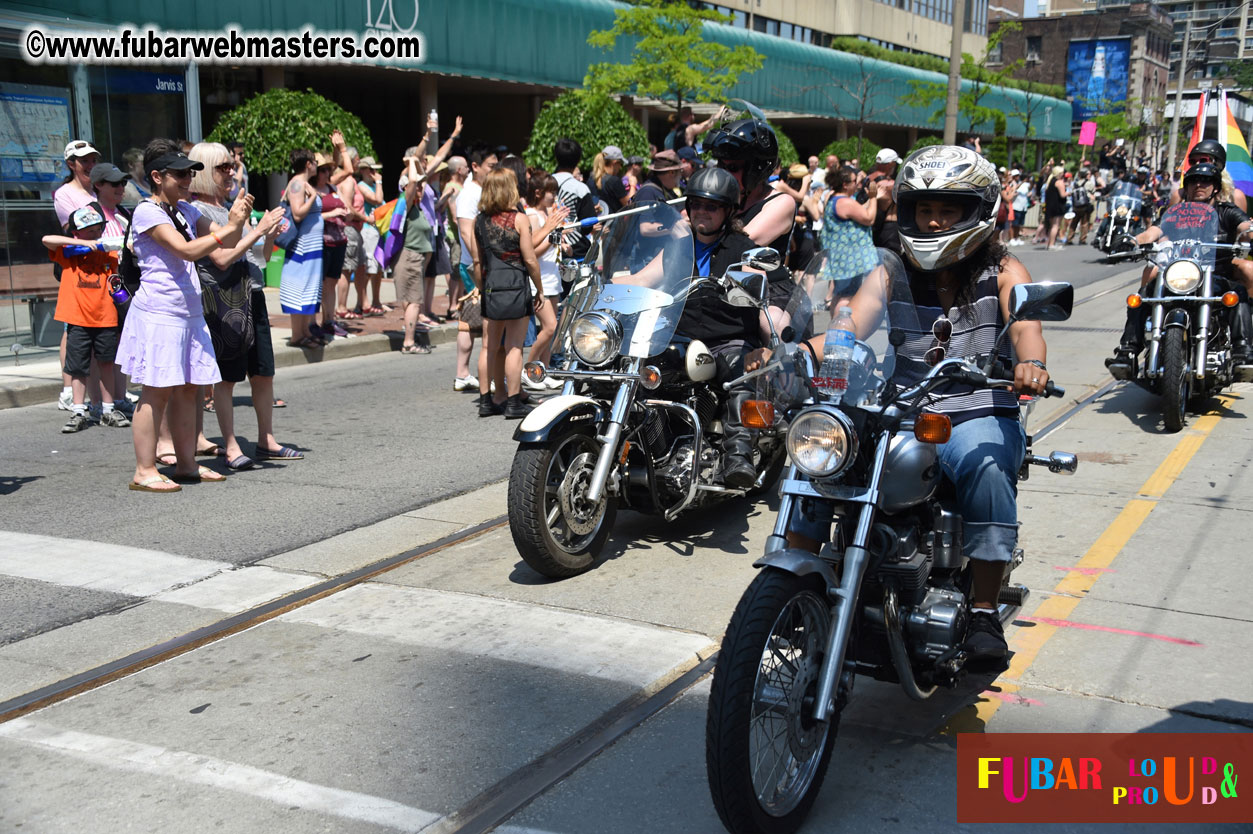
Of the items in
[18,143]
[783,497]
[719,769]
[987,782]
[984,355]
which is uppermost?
[18,143]

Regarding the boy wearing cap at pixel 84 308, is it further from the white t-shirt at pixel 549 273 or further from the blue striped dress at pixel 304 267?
the white t-shirt at pixel 549 273

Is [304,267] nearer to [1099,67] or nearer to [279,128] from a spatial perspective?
[279,128]

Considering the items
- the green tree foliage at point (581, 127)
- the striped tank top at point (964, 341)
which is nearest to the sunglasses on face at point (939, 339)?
the striped tank top at point (964, 341)

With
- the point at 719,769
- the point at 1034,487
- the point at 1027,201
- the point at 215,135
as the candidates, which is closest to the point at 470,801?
the point at 719,769

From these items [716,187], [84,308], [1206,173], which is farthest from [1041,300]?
[84,308]

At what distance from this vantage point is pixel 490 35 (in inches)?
974

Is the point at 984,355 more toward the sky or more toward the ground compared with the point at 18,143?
more toward the ground

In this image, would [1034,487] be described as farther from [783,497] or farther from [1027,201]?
[1027,201]

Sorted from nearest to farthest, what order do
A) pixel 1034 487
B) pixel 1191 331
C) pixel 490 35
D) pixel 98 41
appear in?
pixel 1034 487
pixel 1191 331
pixel 98 41
pixel 490 35

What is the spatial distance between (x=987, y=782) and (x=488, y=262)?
6.13m

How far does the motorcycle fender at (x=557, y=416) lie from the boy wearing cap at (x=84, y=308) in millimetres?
4777

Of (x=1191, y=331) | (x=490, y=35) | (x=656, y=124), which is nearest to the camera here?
(x=1191, y=331)

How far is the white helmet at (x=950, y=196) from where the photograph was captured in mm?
3787

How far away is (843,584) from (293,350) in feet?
31.5
